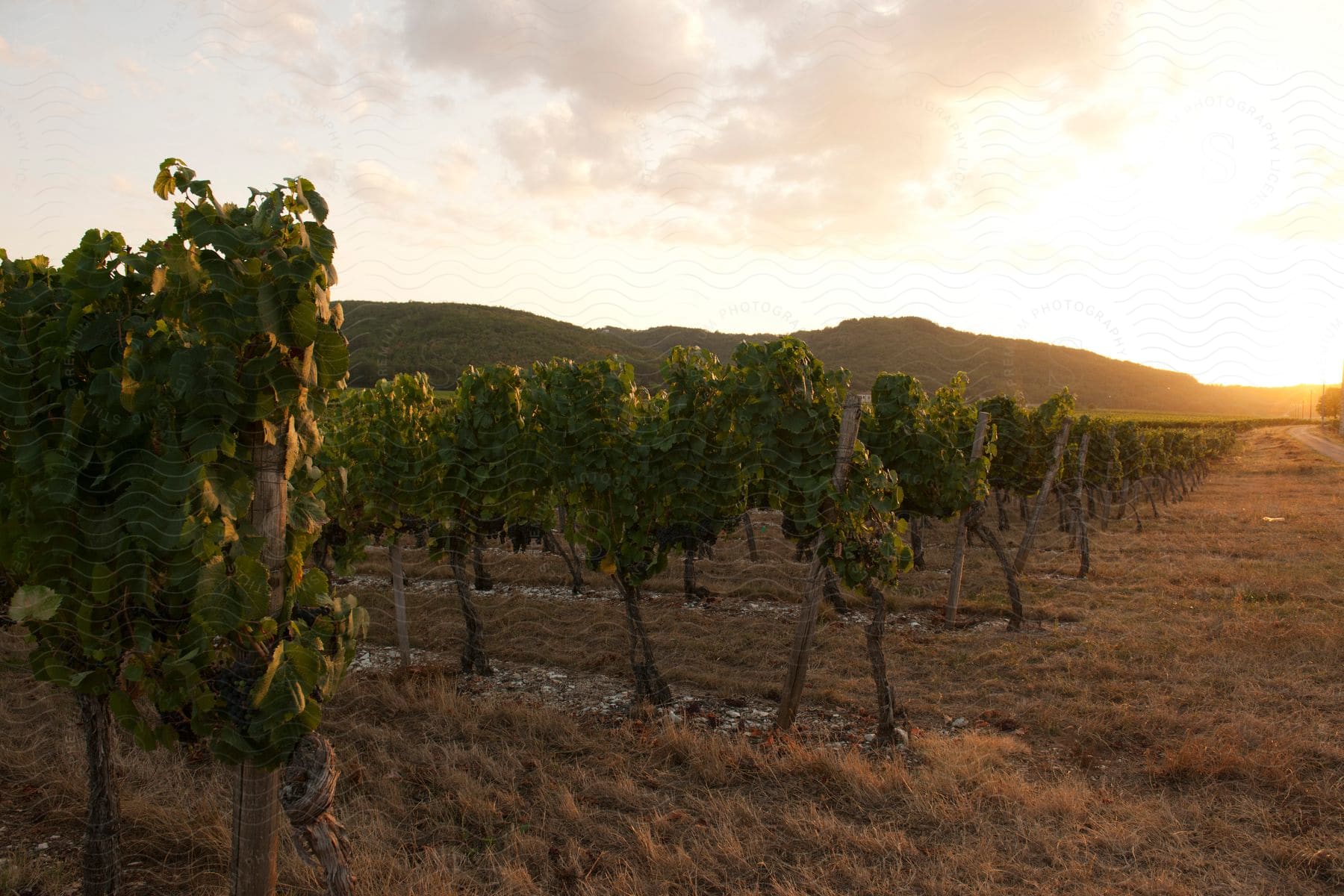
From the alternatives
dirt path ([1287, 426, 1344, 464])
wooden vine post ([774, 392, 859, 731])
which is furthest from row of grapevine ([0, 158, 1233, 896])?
dirt path ([1287, 426, 1344, 464])

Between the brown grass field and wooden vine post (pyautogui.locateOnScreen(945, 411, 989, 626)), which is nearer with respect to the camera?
the brown grass field

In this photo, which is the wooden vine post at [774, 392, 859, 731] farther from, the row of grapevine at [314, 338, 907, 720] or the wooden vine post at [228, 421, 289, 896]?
the wooden vine post at [228, 421, 289, 896]

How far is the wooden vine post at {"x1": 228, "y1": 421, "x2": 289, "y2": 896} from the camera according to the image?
9.05 feet

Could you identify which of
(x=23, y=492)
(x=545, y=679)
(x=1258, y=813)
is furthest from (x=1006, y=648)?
(x=23, y=492)

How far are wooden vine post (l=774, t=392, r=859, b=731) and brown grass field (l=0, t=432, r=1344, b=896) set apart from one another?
25 centimetres

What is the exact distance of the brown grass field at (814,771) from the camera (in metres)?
3.92

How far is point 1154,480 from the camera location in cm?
2339

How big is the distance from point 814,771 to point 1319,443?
216 ft

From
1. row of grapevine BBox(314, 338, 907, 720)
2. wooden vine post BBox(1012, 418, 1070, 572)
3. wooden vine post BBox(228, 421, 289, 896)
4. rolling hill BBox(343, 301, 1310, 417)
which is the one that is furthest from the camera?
rolling hill BBox(343, 301, 1310, 417)

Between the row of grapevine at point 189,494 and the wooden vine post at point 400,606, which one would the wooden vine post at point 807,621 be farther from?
the wooden vine post at point 400,606

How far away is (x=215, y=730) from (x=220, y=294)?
172 centimetres

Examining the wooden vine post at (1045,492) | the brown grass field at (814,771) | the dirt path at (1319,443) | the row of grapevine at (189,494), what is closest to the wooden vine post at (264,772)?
the row of grapevine at (189,494)

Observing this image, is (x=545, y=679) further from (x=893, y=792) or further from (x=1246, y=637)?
(x=1246, y=637)

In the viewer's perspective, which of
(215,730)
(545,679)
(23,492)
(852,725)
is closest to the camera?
(215,730)
